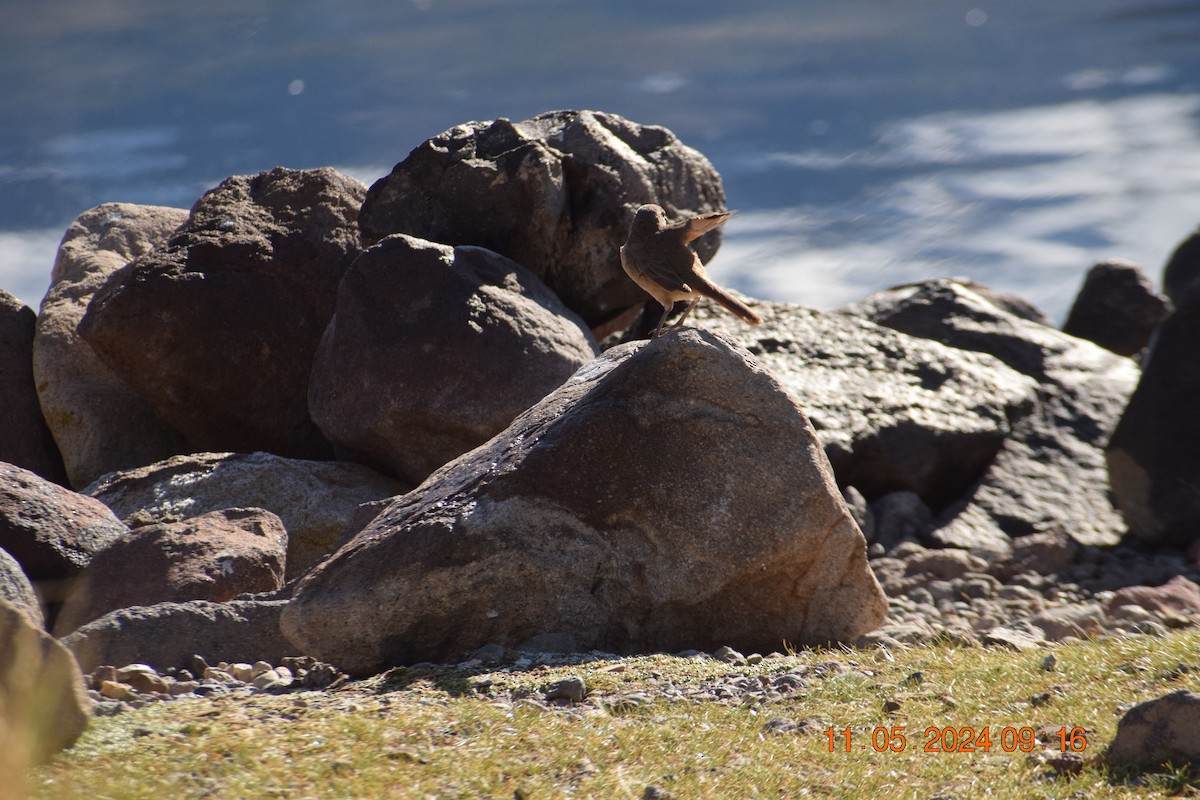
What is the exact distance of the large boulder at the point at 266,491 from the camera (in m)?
10.0

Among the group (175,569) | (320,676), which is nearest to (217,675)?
(320,676)

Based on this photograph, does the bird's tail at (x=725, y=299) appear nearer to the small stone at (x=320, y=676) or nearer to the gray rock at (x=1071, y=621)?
the gray rock at (x=1071, y=621)

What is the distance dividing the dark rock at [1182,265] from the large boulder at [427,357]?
16.8 metres

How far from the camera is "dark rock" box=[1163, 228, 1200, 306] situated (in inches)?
906

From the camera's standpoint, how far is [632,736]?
5.39 metres

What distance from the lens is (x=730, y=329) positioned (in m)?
13.9

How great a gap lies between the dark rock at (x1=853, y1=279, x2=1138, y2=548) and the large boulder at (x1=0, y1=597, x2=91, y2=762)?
968cm

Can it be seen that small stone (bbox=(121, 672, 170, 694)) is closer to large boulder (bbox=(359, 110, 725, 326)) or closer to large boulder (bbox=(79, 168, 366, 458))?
large boulder (bbox=(79, 168, 366, 458))

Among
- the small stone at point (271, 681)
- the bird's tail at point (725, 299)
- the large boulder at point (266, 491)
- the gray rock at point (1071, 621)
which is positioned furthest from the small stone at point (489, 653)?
the gray rock at point (1071, 621)

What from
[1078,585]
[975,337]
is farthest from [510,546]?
[975,337]

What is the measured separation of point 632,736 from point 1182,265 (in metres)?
21.6

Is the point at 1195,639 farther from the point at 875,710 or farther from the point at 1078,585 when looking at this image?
the point at 1078,585

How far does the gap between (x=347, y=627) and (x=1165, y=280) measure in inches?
839

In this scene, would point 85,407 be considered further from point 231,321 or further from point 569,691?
point 569,691
